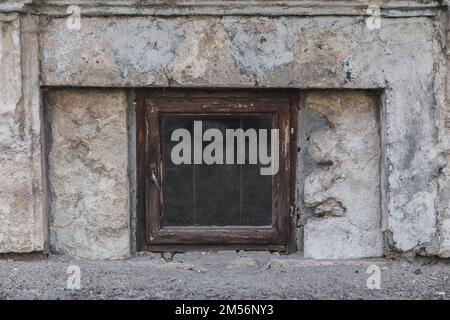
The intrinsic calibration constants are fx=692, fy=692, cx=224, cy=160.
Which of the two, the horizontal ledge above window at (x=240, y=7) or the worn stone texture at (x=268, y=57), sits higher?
the horizontal ledge above window at (x=240, y=7)

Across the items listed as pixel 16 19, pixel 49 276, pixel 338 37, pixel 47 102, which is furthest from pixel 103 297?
pixel 338 37

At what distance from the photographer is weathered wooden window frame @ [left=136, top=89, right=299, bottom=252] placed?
3188mm

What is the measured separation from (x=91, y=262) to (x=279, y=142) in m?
1.03

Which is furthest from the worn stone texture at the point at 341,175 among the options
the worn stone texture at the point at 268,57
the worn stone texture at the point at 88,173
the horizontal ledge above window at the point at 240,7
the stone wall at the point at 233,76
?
the worn stone texture at the point at 88,173

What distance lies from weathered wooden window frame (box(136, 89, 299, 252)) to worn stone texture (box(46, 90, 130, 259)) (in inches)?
4.1

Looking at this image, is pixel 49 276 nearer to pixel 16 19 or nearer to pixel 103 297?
pixel 103 297

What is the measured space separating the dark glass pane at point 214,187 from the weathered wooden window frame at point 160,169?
0.03m

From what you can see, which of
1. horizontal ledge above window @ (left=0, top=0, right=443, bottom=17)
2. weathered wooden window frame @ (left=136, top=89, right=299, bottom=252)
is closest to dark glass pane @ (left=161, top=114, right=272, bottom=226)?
weathered wooden window frame @ (left=136, top=89, right=299, bottom=252)

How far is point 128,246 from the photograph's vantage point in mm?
3217

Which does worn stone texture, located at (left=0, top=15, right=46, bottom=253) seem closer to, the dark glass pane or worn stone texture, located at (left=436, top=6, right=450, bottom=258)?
the dark glass pane

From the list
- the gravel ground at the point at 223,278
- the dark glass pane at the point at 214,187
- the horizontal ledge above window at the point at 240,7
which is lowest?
the gravel ground at the point at 223,278

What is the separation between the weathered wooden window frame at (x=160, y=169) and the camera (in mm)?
3188

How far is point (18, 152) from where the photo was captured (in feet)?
10.0

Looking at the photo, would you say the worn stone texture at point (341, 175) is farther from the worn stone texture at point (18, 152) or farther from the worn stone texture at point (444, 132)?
the worn stone texture at point (18, 152)
